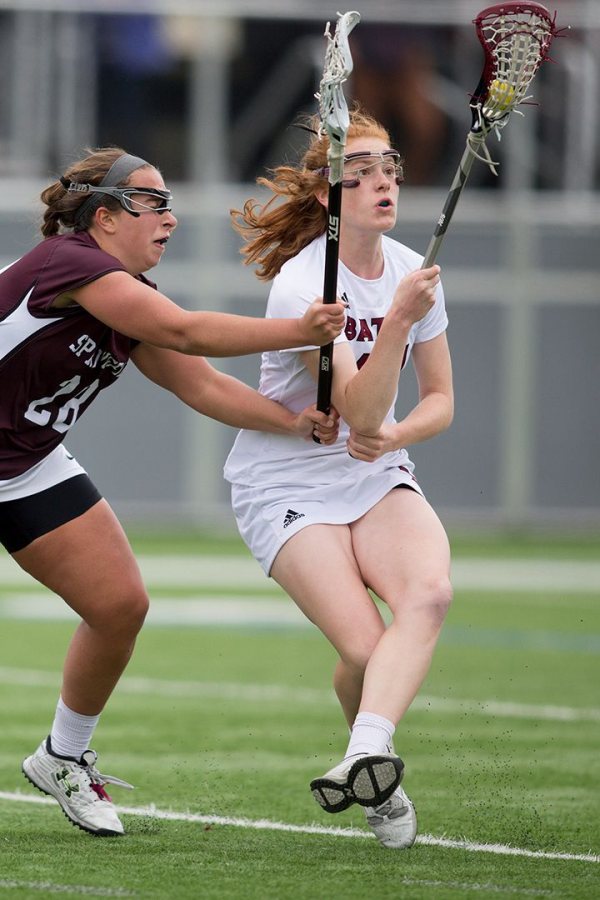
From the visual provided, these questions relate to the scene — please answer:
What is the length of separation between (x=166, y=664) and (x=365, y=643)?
5249mm

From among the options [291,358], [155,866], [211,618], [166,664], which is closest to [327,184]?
[291,358]

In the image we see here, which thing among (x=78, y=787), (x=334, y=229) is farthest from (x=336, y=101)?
(x=78, y=787)

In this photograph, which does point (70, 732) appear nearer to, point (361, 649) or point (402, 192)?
point (361, 649)

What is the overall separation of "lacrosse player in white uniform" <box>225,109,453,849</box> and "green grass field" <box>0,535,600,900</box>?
0.35m

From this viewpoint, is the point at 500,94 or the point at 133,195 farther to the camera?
the point at 133,195

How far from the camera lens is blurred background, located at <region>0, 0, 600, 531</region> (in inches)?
773

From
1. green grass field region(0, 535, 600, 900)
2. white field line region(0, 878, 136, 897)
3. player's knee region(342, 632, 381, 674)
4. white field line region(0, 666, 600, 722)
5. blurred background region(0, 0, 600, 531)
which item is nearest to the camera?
white field line region(0, 878, 136, 897)

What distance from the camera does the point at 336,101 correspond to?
16.8ft

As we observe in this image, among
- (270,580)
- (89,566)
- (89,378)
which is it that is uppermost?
(89,378)

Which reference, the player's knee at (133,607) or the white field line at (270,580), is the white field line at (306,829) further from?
the white field line at (270,580)

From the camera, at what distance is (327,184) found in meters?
5.44

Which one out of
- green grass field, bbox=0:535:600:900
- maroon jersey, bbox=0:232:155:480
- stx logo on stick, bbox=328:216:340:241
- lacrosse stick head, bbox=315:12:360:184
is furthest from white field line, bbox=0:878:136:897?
lacrosse stick head, bbox=315:12:360:184

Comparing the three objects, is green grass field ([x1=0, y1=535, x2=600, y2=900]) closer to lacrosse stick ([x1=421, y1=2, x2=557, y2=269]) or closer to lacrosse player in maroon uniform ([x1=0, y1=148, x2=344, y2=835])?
lacrosse player in maroon uniform ([x1=0, y1=148, x2=344, y2=835])

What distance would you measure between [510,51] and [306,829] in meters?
2.58
